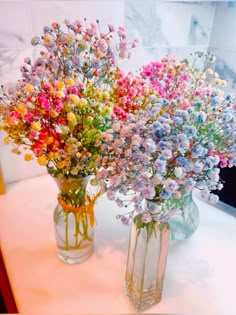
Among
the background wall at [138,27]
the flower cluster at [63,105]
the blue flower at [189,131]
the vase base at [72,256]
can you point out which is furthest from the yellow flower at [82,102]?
the background wall at [138,27]

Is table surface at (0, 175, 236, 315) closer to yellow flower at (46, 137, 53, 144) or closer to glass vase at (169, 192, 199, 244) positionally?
glass vase at (169, 192, 199, 244)

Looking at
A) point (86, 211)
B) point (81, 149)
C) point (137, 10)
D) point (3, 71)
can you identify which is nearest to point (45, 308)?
point (86, 211)

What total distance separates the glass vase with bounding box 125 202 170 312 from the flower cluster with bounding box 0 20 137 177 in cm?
16

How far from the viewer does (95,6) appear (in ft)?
2.72

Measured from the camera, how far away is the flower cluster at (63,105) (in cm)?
43

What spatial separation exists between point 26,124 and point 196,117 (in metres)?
0.27

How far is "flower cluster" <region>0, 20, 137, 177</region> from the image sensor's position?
426mm

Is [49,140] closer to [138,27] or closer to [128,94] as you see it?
[128,94]

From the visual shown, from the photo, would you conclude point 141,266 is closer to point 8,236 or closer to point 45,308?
point 45,308

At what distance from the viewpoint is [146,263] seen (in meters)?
0.50

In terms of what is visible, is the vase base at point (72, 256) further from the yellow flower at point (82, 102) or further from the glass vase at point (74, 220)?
the yellow flower at point (82, 102)

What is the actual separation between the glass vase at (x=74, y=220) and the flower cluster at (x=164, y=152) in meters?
0.15

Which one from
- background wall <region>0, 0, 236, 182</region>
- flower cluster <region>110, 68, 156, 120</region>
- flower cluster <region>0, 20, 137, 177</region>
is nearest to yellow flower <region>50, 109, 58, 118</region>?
flower cluster <region>0, 20, 137, 177</region>

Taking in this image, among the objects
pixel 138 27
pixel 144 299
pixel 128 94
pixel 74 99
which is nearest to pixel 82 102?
pixel 74 99
